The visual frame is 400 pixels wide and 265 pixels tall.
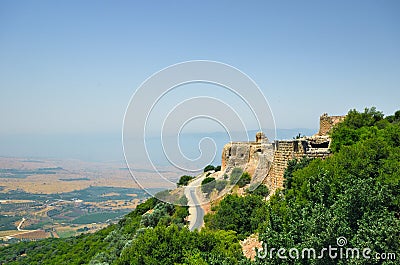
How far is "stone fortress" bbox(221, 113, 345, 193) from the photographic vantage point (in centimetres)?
1395

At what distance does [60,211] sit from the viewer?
63406mm

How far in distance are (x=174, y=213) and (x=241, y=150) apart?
6.54 metres

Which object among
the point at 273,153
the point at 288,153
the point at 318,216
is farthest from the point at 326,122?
the point at 318,216

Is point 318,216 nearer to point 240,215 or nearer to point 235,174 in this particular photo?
point 240,215

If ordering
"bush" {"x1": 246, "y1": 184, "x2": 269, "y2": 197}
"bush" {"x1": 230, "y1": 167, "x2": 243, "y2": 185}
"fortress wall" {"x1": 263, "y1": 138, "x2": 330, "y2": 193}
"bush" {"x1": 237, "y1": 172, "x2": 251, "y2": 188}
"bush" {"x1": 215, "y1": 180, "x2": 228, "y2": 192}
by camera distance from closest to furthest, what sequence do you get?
"fortress wall" {"x1": 263, "y1": 138, "x2": 330, "y2": 193} < "bush" {"x1": 246, "y1": 184, "x2": 269, "y2": 197} < "bush" {"x1": 215, "y1": 180, "x2": 228, "y2": 192} < "bush" {"x1": 230, "y1": 167, "x2": 243, "y2": 185} < "bush" {"x1": 237, "y1": 172, "x2": 251, "y2": 188}

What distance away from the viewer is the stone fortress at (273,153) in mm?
13945

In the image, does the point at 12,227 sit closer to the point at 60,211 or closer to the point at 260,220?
the point at 60,211

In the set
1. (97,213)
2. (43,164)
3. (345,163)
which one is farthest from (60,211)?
(43,164)

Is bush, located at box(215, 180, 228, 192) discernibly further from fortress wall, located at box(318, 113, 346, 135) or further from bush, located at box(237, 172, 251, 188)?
fortress wall, located at box(318, 113, 346, 135)

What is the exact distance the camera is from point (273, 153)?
16.2 m

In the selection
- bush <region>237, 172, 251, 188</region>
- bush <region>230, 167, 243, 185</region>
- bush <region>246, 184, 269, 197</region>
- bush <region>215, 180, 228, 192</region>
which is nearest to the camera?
bush <region>246, 184, 269, 197</region>

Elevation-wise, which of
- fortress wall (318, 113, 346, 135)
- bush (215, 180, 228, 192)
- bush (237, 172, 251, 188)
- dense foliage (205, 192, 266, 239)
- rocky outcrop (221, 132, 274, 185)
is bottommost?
dense foliage (205, 192, 266, 239)

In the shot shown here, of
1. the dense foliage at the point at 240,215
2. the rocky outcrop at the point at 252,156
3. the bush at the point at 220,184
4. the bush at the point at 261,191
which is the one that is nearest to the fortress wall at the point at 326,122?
the rocky outcrop at the point at 252,156

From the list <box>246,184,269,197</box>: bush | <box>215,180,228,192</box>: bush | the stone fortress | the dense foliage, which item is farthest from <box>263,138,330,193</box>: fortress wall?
<box>215,180,228,192</box>: bush
